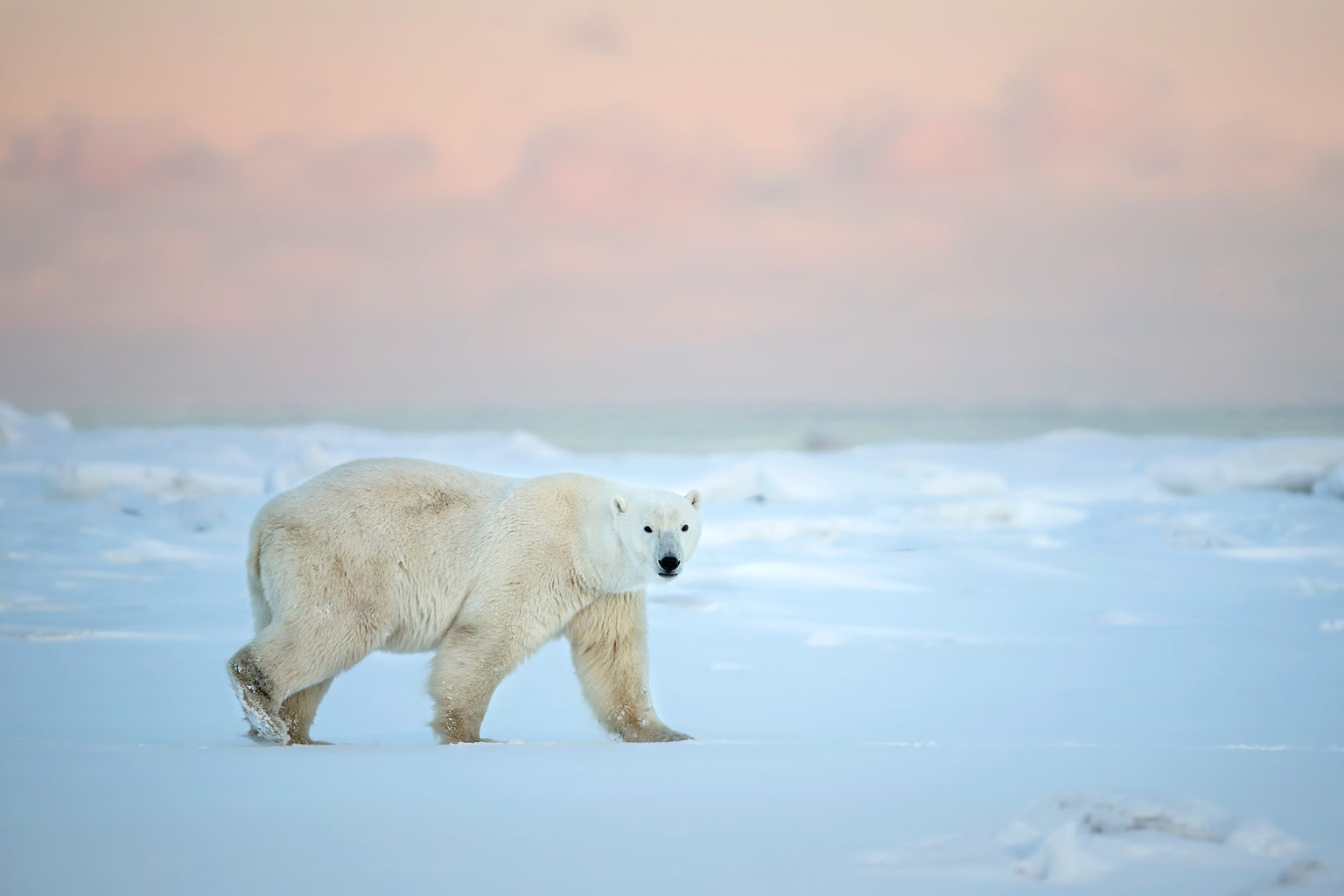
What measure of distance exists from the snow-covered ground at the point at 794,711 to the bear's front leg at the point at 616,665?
0.70ft

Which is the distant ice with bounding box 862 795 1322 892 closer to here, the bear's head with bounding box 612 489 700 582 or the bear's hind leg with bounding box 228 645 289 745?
the bear's head with bounding box 612 489 700 582

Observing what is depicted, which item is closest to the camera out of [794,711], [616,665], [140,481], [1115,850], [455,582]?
[1115,850]

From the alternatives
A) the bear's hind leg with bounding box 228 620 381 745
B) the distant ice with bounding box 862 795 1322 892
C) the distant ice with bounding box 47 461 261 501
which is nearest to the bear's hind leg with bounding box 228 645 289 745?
the bear's hind leg with bounding box 228 620 381 745

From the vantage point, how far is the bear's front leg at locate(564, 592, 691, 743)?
190 inches

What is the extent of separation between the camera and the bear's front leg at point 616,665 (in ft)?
15.8

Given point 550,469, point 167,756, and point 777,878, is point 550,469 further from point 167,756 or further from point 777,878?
point 777,878

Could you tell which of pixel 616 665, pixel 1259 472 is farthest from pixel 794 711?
pixel 1259 472

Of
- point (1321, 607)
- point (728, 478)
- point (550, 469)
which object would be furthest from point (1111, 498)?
point (550, 469)

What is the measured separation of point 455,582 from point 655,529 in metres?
0.87

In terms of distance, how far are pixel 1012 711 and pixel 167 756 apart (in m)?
4.15

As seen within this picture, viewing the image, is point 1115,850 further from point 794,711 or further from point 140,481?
point 140,481

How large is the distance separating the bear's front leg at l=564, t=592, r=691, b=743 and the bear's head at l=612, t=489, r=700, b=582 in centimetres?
33

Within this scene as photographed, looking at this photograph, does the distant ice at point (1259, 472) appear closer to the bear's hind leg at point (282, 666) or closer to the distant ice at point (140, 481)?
the distant ice at point (140, 481)

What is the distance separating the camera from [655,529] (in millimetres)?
4461
